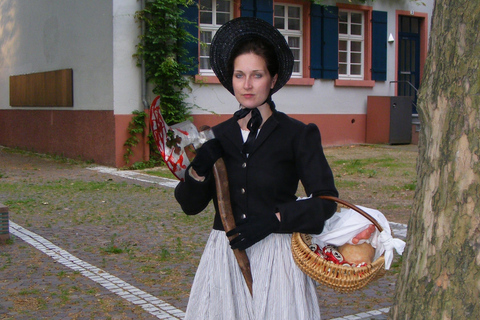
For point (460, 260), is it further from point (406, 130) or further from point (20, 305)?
point (406, 130)

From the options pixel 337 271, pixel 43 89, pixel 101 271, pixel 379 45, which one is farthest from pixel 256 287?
pixel 43 89

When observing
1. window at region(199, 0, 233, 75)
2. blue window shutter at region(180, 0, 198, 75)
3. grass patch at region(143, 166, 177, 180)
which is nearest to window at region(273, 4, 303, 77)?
window at region(199, 0, 233, 75)

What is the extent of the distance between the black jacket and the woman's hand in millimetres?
139

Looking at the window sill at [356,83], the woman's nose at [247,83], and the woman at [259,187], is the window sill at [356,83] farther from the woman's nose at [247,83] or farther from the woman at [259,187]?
the woman's nose at [247,83]

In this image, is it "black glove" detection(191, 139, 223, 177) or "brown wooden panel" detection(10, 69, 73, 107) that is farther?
"brown wooden panel" detection(10, 69, 73, 107)

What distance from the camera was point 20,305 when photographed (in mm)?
4785

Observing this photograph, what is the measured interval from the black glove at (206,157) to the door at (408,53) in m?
15.9

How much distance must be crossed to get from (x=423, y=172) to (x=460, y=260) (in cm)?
33

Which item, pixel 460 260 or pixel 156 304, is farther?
pixel 156 304

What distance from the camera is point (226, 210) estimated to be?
8.64ft

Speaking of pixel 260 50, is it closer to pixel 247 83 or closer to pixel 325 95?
pixel 247 83

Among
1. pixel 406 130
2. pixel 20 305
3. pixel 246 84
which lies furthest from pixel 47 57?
pixel 246 84

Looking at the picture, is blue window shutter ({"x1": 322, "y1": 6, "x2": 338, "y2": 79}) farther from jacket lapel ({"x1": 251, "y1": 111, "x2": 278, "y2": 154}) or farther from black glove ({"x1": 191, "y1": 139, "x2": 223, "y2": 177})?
black glove ({"x1": 191, "y1": 139, "x2": 223, "y2": 177})

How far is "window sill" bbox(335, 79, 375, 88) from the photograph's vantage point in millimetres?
16448
